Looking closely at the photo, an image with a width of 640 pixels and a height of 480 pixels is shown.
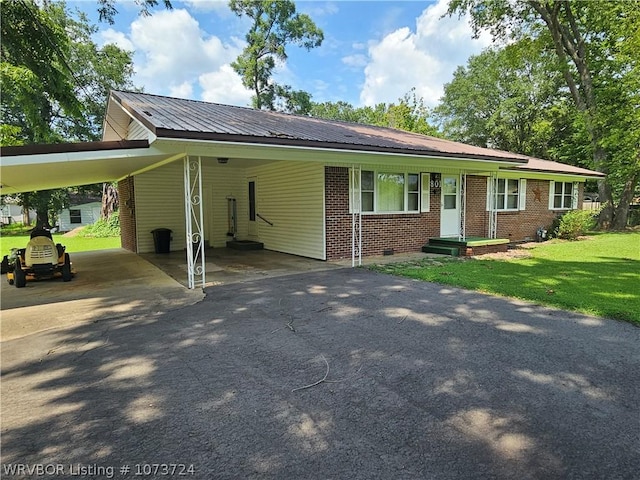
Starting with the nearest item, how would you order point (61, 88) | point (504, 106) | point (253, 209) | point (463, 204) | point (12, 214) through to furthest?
1. point (61, 88)
2. point (463, 204)
3. point (253, 209)
4. point (504, 106)
5. point (12, 214)

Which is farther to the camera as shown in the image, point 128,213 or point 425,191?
point 128,213

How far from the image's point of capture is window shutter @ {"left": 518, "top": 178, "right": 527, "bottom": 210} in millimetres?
15242

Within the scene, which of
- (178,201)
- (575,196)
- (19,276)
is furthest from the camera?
Answer: (575,196)

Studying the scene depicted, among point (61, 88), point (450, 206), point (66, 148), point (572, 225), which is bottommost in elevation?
point (572, 225)

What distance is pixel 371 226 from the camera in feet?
36.3

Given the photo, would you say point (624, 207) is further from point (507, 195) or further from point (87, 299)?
point (87, 299)

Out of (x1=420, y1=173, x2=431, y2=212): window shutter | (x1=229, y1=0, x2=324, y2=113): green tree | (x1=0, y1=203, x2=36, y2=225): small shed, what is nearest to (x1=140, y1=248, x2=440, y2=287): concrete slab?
(x1=420, y1=173, x2=431, y2=212): window shutter

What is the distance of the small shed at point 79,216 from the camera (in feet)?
118

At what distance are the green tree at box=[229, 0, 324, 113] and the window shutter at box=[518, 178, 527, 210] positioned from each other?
21.9 metres

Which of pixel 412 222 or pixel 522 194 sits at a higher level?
pixel 522 194

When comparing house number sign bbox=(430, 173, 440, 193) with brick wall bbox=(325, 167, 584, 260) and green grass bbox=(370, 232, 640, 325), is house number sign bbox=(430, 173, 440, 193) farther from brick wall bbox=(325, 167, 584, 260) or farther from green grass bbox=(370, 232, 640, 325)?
green grass bbox=(370, 232, 640, 325)

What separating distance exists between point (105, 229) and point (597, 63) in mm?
30305

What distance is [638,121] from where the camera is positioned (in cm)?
1744

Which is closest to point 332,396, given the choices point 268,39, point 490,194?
point 490,194
